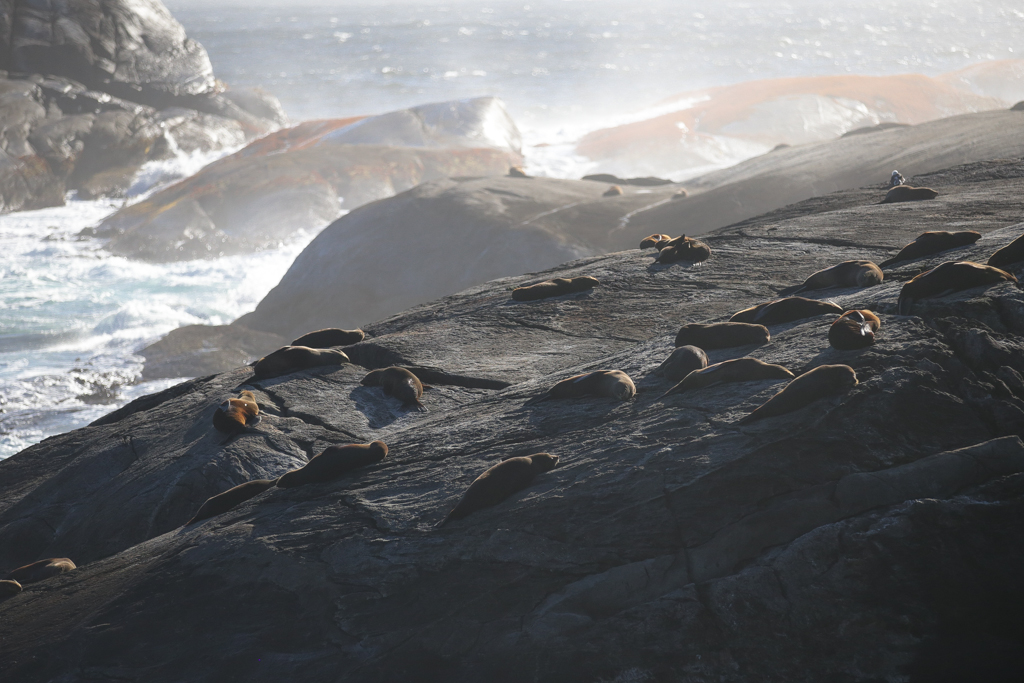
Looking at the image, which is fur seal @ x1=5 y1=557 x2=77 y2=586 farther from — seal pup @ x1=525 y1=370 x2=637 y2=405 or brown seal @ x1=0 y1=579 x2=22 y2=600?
seal pup @ x1=525 y1=370 x2=637 y2=405

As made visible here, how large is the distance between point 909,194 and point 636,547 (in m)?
6.99

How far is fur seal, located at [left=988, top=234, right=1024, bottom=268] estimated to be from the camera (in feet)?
15.5

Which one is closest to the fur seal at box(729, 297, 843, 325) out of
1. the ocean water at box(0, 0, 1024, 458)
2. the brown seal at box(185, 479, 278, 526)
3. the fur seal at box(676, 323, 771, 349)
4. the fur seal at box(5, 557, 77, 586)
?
the fur seal at box(676, 323, 771, 349)

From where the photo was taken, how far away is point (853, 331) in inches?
170

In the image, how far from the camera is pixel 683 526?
358 cm

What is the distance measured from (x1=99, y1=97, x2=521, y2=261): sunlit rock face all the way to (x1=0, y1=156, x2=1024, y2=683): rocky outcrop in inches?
703

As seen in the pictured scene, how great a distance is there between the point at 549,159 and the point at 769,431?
30245mm

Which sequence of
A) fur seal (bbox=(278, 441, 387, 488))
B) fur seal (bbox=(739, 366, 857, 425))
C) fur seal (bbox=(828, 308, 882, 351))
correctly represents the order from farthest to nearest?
1. fur seal (bbox=(278, 441, 387, 488))
2. fur seal (bbox=(828, 308, 882, 351))
3. fur seal (bbox=(739, 366, 857, 425))

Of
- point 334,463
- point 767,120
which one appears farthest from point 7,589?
point 767,120

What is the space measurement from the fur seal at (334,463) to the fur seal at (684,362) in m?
1.91

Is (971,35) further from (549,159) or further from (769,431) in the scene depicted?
(769,431)

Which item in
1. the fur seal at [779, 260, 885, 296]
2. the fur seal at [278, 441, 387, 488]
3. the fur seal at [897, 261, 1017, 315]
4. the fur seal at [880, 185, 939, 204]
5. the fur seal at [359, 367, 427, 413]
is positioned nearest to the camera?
the fur seal at [897, 261, 1017, 315]

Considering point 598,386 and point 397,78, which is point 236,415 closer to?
point 598,386

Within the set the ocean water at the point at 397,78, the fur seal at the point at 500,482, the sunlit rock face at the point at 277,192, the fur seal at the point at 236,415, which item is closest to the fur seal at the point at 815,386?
the fur seal at the point at 500,482
